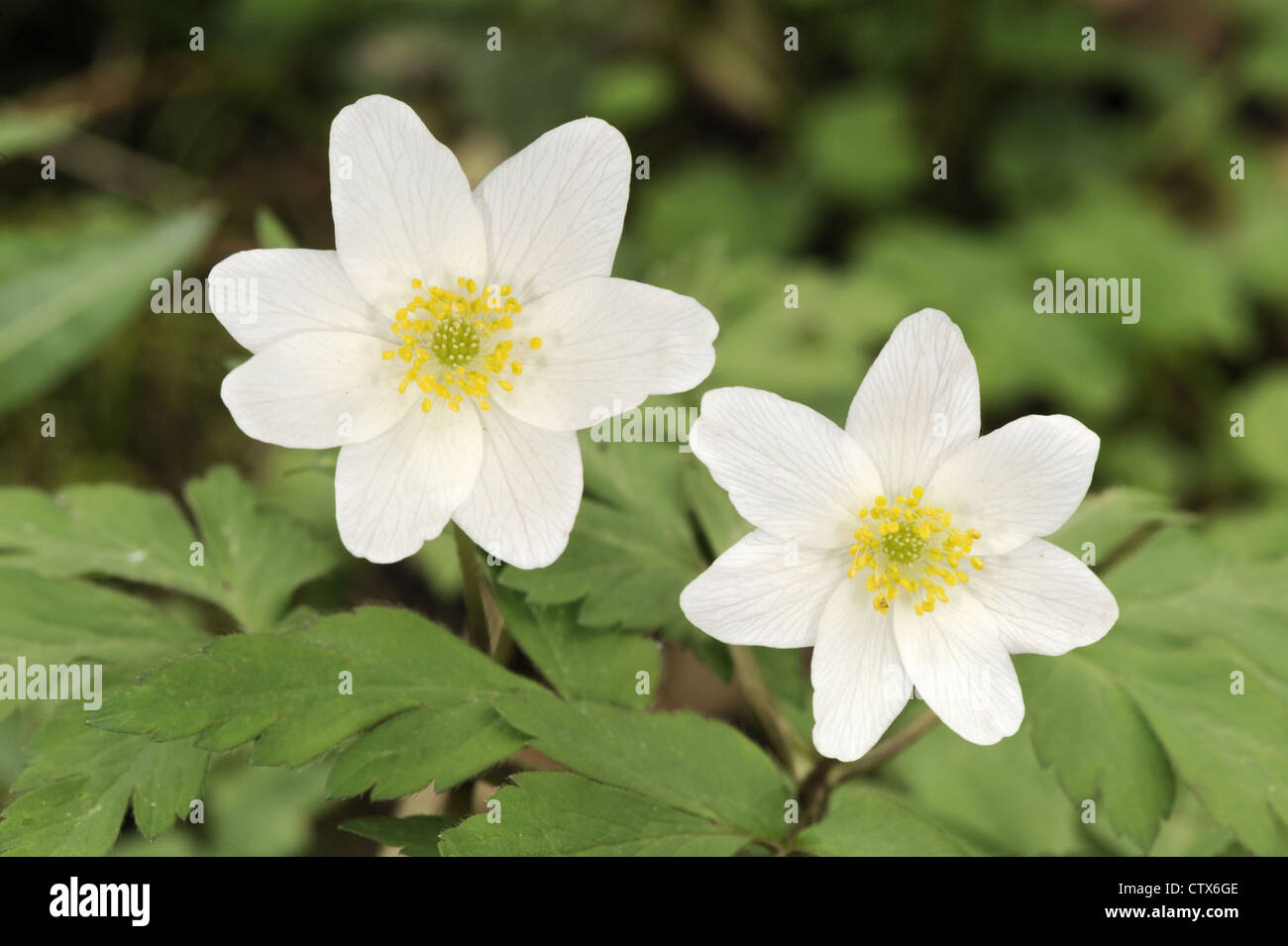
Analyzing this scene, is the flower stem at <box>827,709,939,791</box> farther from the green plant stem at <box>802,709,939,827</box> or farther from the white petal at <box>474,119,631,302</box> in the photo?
the white petal at <box>474,119,631,302</box>

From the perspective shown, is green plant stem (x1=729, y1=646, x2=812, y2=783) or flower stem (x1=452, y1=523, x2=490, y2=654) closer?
flower stem (x1=452, y1=523, x2=490, y2=654)

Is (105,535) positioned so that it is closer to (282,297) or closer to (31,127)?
(282,297)

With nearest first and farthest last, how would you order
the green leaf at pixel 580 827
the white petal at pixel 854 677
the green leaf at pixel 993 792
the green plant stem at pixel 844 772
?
the green leaf at pixel 580 827
the white petal at pixel 854 677
the green plant stem at pixel 844 772
the green leaf at pixel 993 792

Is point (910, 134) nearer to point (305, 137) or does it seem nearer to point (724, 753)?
point (305, 137)

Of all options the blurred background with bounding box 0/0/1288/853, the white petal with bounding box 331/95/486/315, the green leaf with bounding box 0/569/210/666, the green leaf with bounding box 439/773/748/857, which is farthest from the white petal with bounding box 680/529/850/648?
the blurred background with bounding box 0/0/1288/853

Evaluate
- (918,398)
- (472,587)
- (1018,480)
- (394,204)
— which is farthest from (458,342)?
(1018,480)

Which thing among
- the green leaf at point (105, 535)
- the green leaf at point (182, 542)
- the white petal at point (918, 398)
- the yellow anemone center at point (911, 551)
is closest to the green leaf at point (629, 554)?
the yellow anemone center at point (911, 551)

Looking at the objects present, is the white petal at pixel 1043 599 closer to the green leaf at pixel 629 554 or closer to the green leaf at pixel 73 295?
the green leaf at pixel 629 554
